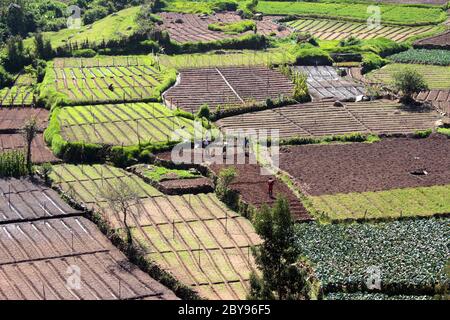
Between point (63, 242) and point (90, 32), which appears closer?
point (63, 242)

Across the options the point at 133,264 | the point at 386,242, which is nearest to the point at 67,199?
the point at 133,264

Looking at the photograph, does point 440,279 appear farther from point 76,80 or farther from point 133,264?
point 76,80

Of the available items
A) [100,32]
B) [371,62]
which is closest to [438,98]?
[371,62]

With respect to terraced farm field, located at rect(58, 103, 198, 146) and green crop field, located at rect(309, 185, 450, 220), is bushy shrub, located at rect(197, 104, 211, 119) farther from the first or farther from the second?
green crop field, located at rect(309, 185, 450, 220)

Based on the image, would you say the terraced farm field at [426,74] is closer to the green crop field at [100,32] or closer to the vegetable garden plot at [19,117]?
the green crop field at [100,32]

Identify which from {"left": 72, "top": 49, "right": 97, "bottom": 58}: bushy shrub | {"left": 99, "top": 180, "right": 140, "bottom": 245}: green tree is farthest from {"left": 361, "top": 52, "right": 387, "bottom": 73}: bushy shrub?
{"left": 99, "top": 180, "right": 140, "bottom": 245}: green tree

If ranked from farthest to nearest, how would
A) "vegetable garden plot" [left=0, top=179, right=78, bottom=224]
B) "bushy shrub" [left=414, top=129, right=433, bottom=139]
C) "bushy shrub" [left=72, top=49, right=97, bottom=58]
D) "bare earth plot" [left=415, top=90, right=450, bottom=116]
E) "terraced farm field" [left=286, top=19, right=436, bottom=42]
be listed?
"terraced farm field" [left=286, top=19, right=436, bottom=42] → "bushy shrub" [left=72, top=49, right=97, bottom=58] → "bare earth plot" [left=415, top=90, right=450, bottom=116] → "bushy shrub" [left=414, top=129, right=433, bottom=139] → "vegetable garden plot" [left=0, top=179, right=78, bottom=224]
